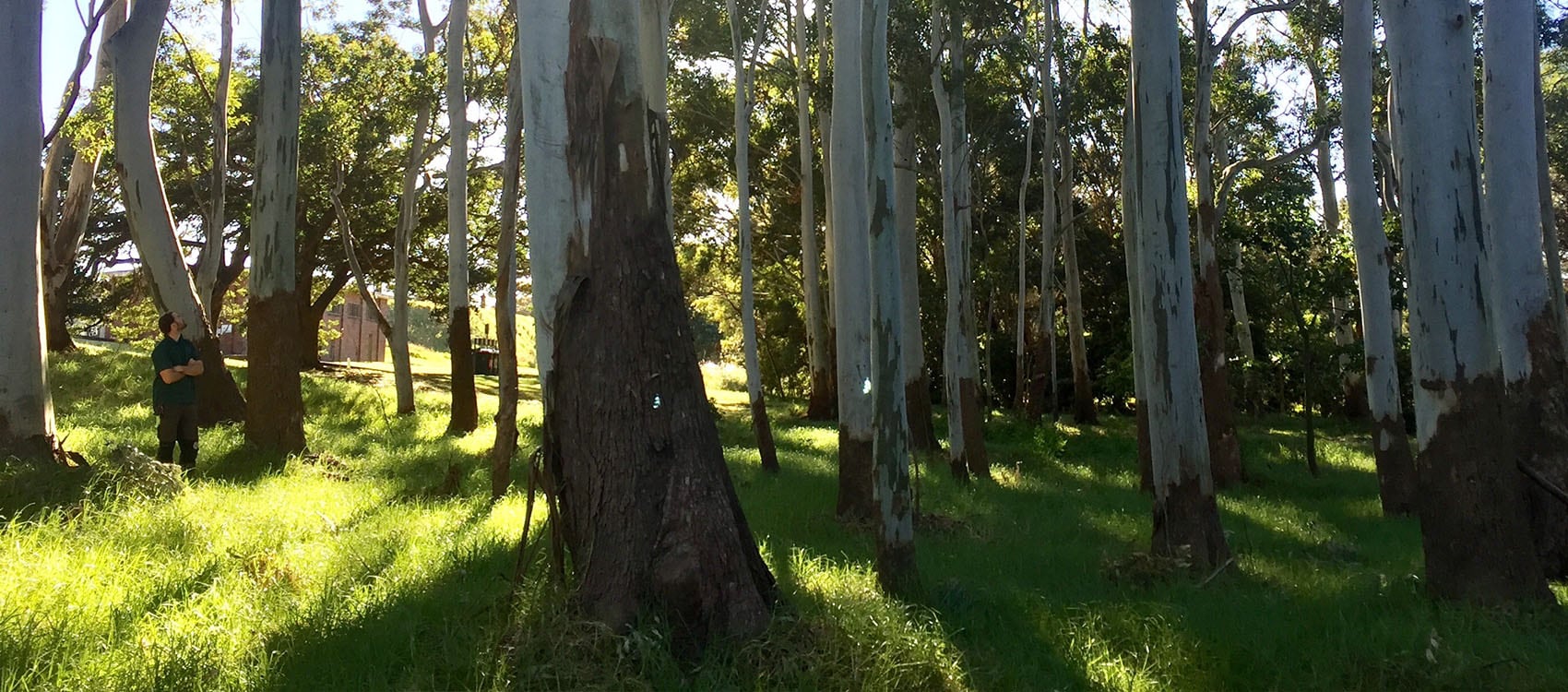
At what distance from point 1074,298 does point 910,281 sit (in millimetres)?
9452

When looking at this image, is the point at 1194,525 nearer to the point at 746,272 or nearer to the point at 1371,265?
the point at 1371,265

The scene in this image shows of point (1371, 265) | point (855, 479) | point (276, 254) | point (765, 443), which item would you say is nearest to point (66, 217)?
point (276, 254)

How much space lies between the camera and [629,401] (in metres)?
4.65

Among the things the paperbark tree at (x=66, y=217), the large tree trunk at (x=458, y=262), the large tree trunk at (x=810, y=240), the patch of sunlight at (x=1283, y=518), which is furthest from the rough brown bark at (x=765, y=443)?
the paperbark tree at (x=66, y=217)

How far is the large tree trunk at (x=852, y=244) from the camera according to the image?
6.96 m

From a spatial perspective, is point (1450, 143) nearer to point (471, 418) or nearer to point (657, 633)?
point (657, 633)

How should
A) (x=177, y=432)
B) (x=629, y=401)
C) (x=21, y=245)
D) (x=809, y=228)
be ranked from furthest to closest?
(x=809, y=228)
(x=177, y=432)
(x=21, y=245)
(x=629, y=401)

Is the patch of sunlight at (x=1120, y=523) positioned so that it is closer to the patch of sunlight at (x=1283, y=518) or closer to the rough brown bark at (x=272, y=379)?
the patch of sunlight at (x=1283, y=518)

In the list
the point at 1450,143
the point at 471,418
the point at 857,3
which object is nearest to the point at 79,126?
the point at 471,418

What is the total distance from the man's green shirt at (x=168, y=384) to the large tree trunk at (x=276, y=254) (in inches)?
55.7

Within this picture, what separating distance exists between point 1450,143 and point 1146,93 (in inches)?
78.9

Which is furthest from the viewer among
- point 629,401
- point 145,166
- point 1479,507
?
point 145,166

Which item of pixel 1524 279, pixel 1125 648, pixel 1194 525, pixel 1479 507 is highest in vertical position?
pixel 1524 279

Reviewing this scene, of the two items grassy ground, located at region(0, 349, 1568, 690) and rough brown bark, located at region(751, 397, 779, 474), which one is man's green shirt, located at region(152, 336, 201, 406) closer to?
grassy ground, located at region(0, 349, 1568, 690)
